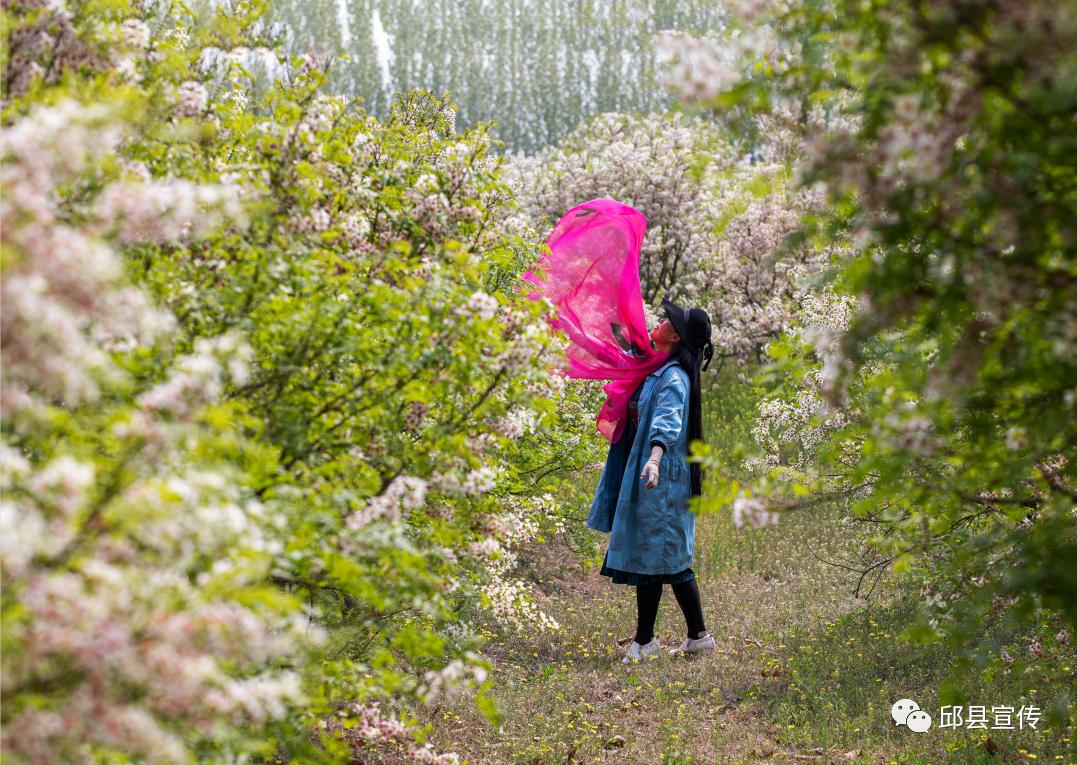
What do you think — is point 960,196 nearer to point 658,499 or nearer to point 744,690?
point 658,499

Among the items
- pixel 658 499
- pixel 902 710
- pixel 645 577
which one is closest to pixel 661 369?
pixel 658 499

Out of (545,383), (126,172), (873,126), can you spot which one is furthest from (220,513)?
(545,383)

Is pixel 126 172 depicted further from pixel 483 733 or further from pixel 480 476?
pixel 483 733

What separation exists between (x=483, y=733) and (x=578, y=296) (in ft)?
9.67

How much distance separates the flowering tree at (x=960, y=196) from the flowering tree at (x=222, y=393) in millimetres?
1302

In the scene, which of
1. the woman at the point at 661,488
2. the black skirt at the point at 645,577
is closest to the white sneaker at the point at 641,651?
the woman at the point at 661,488

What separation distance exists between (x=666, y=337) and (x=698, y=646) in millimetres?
2363

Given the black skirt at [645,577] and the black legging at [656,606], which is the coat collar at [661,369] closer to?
the black skirt at [645,577]

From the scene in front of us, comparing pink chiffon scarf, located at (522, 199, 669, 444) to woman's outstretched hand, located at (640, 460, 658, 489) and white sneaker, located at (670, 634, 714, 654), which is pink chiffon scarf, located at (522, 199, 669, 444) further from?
white sneaker, located at (670, 634, 714, 654)

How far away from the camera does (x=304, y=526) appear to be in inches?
103

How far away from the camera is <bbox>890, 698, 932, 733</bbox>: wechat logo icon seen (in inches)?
223

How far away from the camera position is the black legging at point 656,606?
700 cm

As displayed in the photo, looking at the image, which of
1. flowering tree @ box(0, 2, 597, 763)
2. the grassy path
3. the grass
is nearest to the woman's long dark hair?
the grass

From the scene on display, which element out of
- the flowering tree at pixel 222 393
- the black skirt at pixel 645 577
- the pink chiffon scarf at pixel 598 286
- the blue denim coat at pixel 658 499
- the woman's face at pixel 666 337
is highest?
the flowering tree at pixel 222 393
